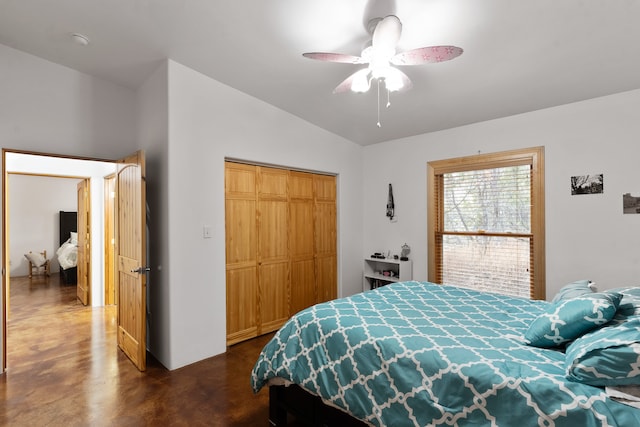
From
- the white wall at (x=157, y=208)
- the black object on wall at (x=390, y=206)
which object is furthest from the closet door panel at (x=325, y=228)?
the white wall at (x=157, y=208)

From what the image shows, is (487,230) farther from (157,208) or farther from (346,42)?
(157,208)

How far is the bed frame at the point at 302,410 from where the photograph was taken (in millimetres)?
1785

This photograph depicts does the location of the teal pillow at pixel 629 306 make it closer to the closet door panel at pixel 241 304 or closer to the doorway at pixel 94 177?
the closet door panel at pixel 241 304

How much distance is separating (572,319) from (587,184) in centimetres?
214

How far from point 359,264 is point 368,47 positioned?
3283 mm

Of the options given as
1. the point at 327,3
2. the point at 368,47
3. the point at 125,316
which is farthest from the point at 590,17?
the point at 125,316

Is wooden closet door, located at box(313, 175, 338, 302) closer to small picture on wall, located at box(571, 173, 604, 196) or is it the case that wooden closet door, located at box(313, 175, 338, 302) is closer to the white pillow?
small picture on wall, located at box(571, 173, 604, 196)

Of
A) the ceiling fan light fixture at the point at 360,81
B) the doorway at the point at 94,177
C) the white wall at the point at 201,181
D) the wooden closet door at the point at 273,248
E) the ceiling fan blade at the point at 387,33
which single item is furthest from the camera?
the doorway at the point at 94,177

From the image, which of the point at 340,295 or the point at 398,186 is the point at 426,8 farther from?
the point at 340,295

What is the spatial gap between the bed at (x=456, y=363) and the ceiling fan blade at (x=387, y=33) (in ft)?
5.49

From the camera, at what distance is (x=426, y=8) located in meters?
2.00

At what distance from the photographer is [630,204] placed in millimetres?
2791

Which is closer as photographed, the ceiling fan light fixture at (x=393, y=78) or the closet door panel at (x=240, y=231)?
the ceiling fan light fixture at (x=393, y=78)

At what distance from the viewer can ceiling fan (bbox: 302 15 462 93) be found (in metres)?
1.88
